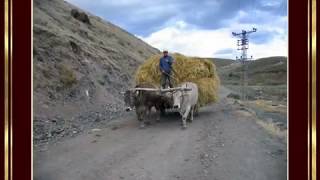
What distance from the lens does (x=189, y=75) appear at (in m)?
6.88

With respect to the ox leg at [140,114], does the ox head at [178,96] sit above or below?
above

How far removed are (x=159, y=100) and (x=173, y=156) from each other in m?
2.36

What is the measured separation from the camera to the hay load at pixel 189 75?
21.6ft

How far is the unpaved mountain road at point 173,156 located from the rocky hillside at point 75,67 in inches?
10.5

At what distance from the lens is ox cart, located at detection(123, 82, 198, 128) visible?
239 inches

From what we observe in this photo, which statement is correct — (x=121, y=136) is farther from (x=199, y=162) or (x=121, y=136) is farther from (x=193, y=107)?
(x=193, y=107)

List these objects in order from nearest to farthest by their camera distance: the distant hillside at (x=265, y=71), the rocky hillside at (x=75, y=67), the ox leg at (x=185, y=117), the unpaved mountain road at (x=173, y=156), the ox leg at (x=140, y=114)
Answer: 1. the distant hillside at (x=265, y=71)
2. the unpaved mountain road at (x=173, y=156)
3. the rocky hillside at (x=75, y=67)
4. the ox leg at (x=185, y=117)
5. the ox leg at (x=140, y=114)

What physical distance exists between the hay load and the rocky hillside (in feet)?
0.83
